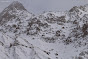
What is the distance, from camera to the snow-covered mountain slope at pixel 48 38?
30.1 metres

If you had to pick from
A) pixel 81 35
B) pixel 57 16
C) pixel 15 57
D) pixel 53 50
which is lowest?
pixel 15 57

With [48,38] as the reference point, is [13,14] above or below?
above

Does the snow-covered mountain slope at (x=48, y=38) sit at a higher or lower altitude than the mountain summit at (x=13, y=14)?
lower

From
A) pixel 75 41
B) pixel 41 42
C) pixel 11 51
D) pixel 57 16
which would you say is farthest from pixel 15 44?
pixel 57 16

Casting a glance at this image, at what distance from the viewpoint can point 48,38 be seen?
4116cm

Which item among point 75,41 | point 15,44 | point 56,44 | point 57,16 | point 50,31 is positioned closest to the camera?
point 15,44

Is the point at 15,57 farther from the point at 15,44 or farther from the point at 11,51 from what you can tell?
the point at 15,44

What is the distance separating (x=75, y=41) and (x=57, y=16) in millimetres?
21281

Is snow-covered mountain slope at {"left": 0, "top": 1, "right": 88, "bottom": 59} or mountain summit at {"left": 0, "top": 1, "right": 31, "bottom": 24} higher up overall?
mountain summit at {"left": 0, "top": 1, "right": 31, "bottom": 24}

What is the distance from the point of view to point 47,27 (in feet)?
157

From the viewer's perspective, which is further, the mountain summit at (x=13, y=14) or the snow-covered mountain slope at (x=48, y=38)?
the mountain summit at (x=13, y=14)

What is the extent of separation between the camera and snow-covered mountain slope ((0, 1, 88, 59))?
30.1 meters

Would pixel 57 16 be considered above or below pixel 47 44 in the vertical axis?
above

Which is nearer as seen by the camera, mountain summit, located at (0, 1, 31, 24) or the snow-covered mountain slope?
the snow-covered mountain slope
